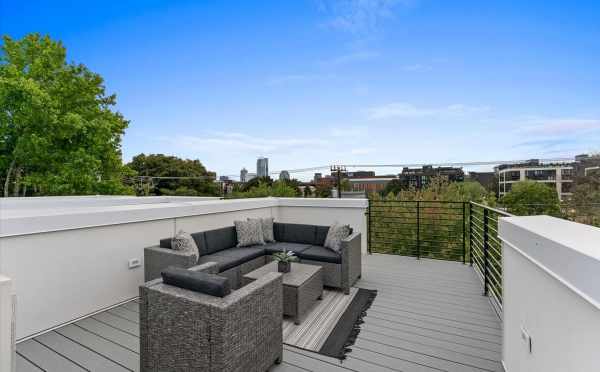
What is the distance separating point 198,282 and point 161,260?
5.32ft

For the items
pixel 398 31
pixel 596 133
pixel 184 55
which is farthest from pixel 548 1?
pixel 596 133

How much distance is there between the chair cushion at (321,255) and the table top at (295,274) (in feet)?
0.80

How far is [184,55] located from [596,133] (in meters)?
23.5

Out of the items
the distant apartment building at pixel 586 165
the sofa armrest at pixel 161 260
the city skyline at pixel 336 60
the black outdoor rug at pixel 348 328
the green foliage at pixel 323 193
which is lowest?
the black outdoor rug at pixel 348 328

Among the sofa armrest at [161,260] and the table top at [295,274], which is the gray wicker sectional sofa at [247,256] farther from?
the table top at [295,274]

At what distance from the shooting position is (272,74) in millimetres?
9242

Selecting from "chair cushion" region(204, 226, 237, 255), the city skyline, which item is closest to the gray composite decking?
"chair cushion" region(204, 226, 237, 255)

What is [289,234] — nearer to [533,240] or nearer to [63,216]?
[63,216]

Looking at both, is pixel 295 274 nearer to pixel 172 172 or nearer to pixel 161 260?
pixel 161 260

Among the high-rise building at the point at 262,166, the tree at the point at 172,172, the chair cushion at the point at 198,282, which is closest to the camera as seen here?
the chair cushion at the point at 198,282

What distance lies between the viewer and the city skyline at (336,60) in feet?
23.1

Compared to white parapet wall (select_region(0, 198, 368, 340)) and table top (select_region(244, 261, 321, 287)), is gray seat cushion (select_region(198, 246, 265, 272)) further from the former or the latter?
white parapet wall (select_region(0, 198, 368, 340))

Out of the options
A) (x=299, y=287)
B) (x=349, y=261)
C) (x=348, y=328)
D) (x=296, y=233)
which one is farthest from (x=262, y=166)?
(x=348, y=328)

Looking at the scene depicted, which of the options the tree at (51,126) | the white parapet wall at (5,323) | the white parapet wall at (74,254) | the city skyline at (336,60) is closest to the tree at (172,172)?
the city skyline at (336,60)
